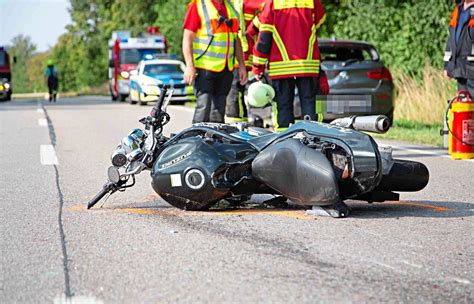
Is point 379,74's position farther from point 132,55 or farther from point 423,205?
point 132,55

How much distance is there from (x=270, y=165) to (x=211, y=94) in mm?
3266

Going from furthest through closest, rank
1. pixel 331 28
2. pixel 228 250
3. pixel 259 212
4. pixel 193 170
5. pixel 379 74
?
pixel 331 28, pixel 379 74, pixel 259 212, pixel 193 170, pixel 228 250

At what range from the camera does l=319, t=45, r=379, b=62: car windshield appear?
16.2 meters

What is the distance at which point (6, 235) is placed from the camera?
6.89 m

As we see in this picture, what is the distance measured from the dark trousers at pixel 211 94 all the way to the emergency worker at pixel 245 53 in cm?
92

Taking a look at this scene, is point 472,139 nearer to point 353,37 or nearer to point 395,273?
point 395,273

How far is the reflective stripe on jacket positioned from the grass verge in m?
1.46

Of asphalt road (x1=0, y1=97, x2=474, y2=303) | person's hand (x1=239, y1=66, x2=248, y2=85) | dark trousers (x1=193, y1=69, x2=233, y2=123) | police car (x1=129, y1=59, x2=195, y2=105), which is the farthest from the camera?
police car (x1=129, y1=59, x2=195, y2=105)

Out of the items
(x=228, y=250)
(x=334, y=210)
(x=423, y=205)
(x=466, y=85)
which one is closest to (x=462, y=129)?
(x=466, y=85)

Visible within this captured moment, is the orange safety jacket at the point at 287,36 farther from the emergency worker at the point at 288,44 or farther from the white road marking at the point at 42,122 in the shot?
the white road marking at the point at 42,122

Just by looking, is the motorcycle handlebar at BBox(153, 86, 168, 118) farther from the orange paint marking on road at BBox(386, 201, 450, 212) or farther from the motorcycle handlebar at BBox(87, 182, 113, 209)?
the orange paint marking on road at BBox(386, 201, 450, 212)

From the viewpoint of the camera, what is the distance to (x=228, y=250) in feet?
20.3

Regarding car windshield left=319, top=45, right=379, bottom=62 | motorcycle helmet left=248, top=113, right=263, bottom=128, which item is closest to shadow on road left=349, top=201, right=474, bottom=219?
motorcycle helmet left=248, top=113, right=263, bottom=128

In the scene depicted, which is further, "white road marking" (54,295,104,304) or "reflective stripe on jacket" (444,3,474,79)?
"reflective stripe on jacket" (444,3,474,79)
